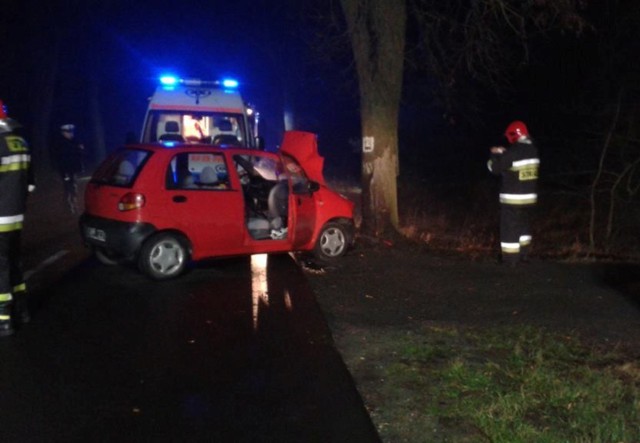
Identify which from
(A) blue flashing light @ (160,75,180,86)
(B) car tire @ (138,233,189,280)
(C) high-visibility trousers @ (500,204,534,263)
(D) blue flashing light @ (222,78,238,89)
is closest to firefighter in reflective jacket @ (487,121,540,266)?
(C) high-visibility trousers @ (500,204,534,263)

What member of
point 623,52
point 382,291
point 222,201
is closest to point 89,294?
point 222,201

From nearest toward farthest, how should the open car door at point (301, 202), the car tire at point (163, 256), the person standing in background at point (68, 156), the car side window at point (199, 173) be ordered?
1. the car tire at point (163, 256)
2. the car side window at point (199, 173)
3. the open car door at point (301, 202)
4. the person standing in background at point (68, 156)

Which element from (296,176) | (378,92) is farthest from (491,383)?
(378,92)

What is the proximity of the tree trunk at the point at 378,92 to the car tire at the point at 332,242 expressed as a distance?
153 cm

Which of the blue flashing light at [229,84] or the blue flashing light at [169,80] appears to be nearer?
the blue flashing light at [169,80]

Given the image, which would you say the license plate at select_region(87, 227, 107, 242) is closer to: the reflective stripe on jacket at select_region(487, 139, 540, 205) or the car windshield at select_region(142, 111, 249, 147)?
the car windshield at select_region(142, 111, 249, 147)

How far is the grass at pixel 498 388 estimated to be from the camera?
4.90 meters

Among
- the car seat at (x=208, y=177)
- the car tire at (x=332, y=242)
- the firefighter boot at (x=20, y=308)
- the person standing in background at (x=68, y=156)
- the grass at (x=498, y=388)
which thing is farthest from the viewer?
the person standing in background at (x=68, y=156)

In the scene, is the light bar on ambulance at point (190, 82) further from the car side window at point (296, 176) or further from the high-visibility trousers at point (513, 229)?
the high-visibility trousers at point (513, 229)

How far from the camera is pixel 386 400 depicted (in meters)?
5.51

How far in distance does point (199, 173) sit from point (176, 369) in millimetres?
4371

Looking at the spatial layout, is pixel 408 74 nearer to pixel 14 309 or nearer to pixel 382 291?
pixel 382 291

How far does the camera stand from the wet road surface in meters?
5.05

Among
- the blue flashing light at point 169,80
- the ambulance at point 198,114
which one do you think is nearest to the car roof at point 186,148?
the ambulance at point 198,114
